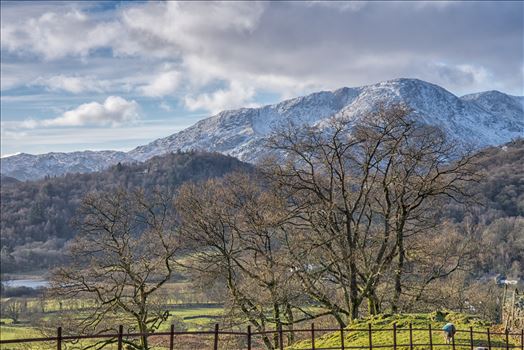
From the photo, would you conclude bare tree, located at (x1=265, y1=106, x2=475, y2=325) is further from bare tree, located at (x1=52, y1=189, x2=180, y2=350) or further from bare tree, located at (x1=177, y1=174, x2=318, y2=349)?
bare tree, located at (x1=52, y1=189, x2=180, y2=350)

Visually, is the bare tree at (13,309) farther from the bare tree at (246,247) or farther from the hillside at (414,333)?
the hillside at (414,333)

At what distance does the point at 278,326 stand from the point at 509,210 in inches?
4526

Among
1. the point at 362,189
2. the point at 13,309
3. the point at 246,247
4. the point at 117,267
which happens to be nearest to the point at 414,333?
the point at 362,189

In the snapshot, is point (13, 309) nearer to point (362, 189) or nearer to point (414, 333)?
point (362, 189)

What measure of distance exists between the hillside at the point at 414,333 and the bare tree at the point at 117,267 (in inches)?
417

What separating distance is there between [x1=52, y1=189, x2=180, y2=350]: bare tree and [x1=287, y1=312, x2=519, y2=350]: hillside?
10.6 metres

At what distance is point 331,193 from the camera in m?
31.0

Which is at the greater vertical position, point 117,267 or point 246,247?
point 246,247

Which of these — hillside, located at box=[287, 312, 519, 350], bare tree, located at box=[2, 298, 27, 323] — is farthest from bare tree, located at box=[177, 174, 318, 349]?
bare tree, located at box=[2, 298, 27, 323]

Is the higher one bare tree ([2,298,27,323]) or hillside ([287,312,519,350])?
hillside ([287,312,519,350])

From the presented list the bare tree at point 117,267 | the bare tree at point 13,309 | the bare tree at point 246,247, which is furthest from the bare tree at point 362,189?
the bare tree at point 13,309

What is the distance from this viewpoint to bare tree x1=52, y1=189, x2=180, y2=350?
1176 inches

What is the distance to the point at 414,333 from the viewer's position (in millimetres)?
22891

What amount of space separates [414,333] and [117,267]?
16173 millimetres
